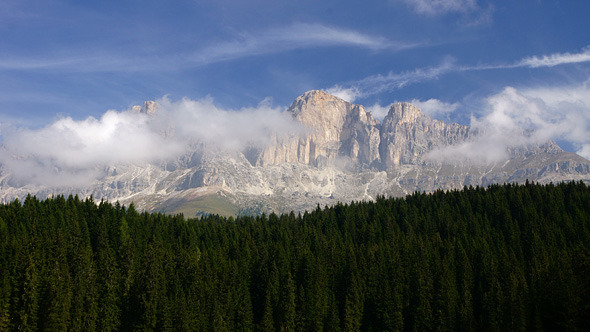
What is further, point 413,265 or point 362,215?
point 362,215

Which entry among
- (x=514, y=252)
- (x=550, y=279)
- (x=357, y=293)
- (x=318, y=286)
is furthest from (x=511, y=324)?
(x=514, y=252)

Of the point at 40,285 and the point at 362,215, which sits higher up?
the point at 362,215

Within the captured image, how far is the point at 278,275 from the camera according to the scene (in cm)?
11988

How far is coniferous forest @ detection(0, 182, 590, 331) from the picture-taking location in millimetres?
89812

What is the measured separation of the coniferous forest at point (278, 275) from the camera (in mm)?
89812

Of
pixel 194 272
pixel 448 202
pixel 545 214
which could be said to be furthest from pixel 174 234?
pixel 545 214

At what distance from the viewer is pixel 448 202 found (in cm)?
19062

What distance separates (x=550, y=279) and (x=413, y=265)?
35814 mm

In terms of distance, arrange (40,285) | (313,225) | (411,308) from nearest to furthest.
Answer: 1. (40,285)
2. (411,308)
3. (313,225)

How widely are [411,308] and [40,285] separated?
79.5 meters

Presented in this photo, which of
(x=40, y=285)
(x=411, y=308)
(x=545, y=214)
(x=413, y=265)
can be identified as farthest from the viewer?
(x=545, y=214)

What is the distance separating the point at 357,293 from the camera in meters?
114

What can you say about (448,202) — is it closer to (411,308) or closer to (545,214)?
(545,214)

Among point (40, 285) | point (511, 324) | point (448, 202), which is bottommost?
point (511, 324)
